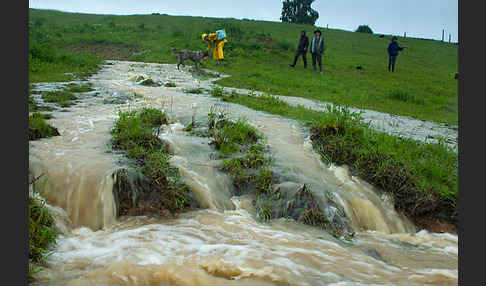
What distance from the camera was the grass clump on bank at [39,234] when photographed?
2.87 metres

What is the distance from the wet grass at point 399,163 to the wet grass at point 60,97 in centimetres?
566

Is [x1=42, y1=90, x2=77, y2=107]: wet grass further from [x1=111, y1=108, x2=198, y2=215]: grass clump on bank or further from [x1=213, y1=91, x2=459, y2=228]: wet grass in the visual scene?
[x1=213, y1=91, x2=459, y2=228]: wet grass

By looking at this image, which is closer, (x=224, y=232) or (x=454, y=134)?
(x=224, y=232)

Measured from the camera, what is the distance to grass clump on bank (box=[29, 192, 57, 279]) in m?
2.87

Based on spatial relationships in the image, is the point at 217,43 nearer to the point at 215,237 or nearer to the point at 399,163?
the point at 399,163

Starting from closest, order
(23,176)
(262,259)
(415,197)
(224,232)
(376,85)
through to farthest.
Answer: (23,176) → (262,259) → (224,232) → (415,197) → (376,85)

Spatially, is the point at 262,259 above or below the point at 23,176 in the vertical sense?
below

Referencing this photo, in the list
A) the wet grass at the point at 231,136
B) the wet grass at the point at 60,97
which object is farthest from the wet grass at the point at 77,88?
the wet grass at the point at 231,136

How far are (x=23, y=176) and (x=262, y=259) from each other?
2.16 m

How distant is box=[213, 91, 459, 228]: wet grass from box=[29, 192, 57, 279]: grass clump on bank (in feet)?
13.2

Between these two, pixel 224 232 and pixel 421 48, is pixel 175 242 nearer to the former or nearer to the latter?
pixel 224 232

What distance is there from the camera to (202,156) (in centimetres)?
552

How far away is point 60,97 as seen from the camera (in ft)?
28.2

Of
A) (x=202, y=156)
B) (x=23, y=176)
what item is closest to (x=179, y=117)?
(x=202, y=156)
